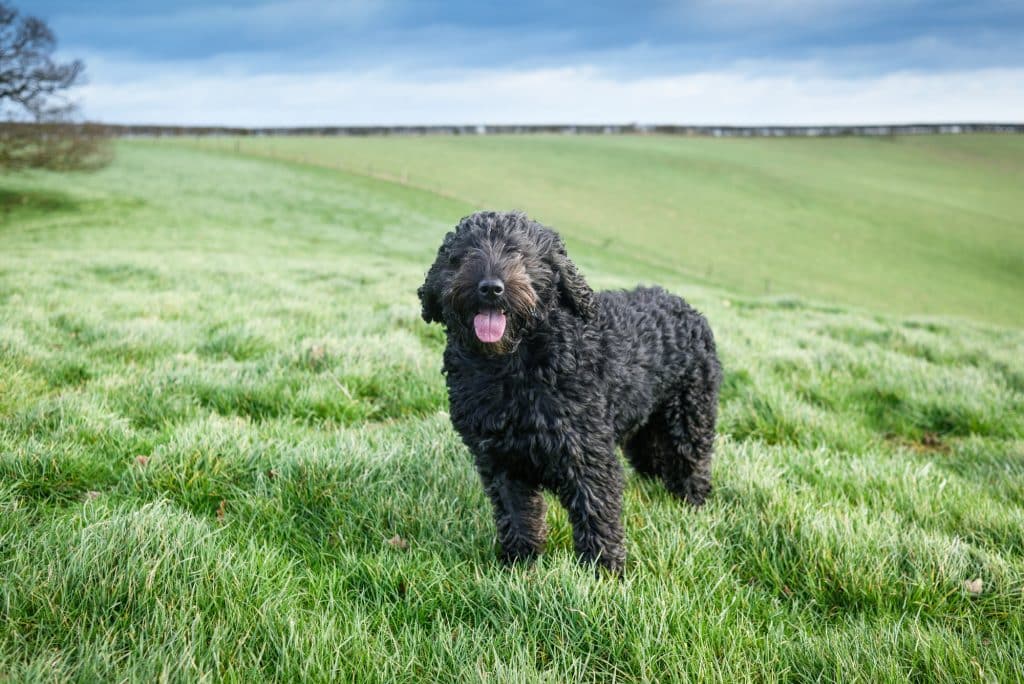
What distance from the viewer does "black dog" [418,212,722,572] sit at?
10.2 feet

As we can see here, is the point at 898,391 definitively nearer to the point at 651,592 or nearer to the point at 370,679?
the point at 651,592

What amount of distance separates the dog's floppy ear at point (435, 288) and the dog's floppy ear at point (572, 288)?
0.60 metres

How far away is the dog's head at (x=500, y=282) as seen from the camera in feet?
10.0

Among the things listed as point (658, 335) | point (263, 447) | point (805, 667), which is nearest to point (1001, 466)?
point (658, 335)

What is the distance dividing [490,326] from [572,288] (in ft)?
1.99

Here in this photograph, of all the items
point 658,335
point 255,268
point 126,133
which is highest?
point 126,133

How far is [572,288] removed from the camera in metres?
3.36

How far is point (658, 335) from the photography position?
3914mm

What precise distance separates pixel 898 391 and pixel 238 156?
188 ft

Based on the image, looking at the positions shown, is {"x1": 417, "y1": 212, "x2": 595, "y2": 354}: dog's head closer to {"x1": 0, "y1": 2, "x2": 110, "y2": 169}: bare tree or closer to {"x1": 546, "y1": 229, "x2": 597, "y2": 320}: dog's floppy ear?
{"x1": 546, "y1": 229, "x2": 597, "y2": 320}: dog's floppy ear

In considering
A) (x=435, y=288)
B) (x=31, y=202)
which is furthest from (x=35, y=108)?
(x=435, y=288)

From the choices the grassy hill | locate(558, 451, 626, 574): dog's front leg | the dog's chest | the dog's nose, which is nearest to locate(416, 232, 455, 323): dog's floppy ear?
the dog's nose

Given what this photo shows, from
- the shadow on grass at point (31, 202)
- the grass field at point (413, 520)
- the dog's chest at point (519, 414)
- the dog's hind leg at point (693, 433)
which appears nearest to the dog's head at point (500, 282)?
the dog's chest at point (519, 414)

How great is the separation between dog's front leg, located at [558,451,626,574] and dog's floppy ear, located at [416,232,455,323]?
4.01 ft
